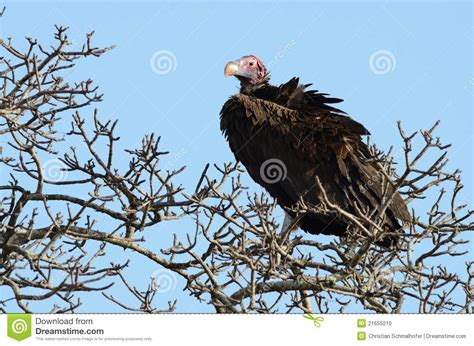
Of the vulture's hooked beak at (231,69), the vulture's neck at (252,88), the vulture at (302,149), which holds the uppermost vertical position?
the vulture's hooked beak at (231,69)

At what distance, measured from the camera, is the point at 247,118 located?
32.8 ft

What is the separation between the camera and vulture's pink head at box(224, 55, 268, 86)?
1130 cm

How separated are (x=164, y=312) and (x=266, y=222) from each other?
3.37 ft

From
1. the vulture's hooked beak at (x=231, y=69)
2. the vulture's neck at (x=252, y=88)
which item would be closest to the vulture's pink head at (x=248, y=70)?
the vulture's hooked beak at (x=231, y=69)

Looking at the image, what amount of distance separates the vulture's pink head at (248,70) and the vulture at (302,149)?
1.02 meters

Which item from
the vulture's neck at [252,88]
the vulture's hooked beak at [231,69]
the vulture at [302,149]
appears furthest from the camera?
the vulture's hooked beak at [231,69]

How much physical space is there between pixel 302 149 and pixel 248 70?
1.99 m

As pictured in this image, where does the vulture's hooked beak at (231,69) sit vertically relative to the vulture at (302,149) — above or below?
above

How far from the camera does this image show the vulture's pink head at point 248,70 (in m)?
11.3

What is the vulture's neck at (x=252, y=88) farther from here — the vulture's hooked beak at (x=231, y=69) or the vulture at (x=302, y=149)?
the vulture at (x=302, y=149)

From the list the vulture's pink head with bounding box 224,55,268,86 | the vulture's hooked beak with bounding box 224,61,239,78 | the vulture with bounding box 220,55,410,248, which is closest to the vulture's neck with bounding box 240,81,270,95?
the vulture's pink head with bounding box 224,55,268,86

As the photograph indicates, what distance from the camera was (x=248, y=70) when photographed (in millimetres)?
11367
